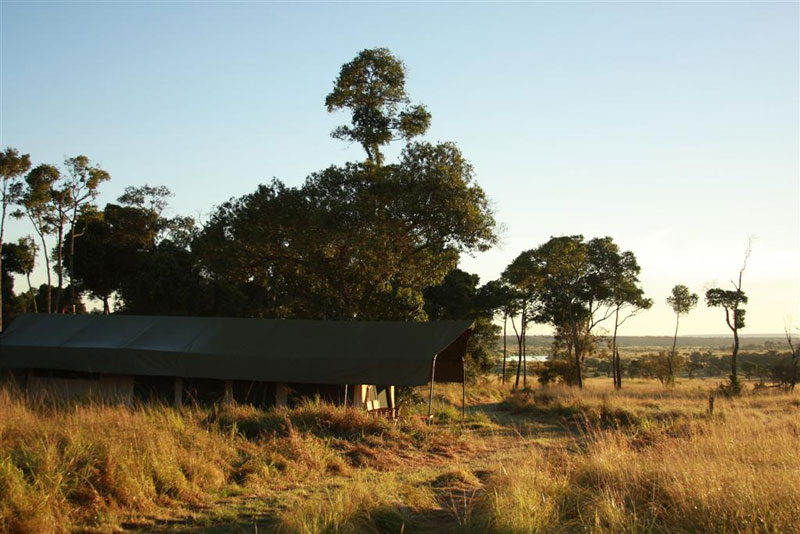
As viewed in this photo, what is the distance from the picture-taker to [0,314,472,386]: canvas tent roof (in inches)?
683

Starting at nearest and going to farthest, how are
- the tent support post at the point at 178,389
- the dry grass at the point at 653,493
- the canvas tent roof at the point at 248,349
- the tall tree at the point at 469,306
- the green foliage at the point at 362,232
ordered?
the dry grass at the point at 653,493 < the canvas tent roof at the point at 248,349 < the tent support post at the point at 178,389 < the green foliage at the point at 362,232 < the tall tree at the point at 469,306

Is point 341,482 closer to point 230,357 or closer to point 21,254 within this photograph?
point 230,357

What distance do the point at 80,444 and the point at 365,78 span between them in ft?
75.8

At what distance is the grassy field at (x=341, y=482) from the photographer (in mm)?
5938

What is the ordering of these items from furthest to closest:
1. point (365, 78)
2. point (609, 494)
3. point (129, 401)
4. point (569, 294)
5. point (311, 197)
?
1. point (569, 294)
2. point (365, 78)
3. point (311, 197)
4. point (129, 401)
5. point (609, 494)

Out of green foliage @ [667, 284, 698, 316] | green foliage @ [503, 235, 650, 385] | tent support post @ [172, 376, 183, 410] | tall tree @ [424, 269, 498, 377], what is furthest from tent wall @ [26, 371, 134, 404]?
green foliage @ [667, 284, 698, 316]

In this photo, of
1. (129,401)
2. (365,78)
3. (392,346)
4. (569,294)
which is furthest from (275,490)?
(569,294)

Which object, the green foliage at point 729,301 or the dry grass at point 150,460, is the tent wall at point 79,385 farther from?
the green foliage at point 729,301

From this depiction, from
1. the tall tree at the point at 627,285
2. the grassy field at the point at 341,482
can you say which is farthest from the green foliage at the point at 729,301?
the grassy field at the point at 341,482

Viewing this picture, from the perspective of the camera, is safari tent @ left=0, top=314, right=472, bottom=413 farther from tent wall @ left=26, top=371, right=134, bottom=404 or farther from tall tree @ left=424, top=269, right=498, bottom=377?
tall tree @ left=424, top=269, right=498, bottom=377

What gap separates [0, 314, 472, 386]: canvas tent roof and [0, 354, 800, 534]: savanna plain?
5.00 metres

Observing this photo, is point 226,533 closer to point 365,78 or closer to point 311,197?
point 311,197

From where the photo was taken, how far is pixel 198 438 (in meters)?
Answer: 9.53

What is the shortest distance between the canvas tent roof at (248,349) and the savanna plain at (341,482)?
500 cm
